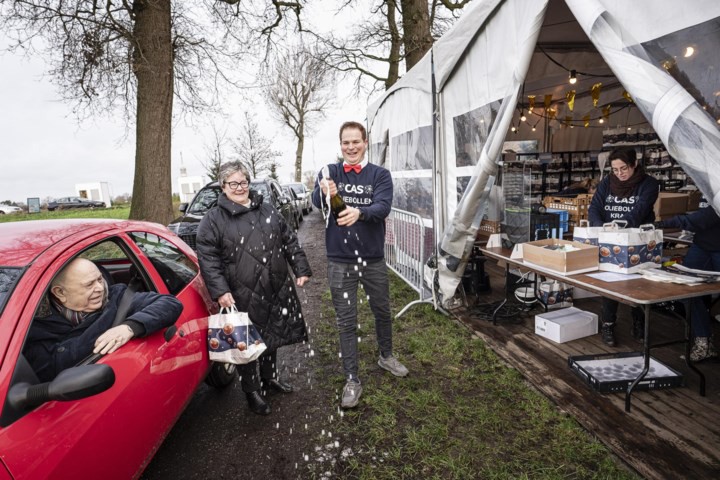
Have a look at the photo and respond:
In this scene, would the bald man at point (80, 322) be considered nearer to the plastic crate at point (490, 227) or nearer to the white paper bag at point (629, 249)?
the white paper bag at point (629, 249)

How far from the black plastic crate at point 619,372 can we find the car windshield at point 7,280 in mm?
3764

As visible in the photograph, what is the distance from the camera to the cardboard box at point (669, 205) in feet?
19.5

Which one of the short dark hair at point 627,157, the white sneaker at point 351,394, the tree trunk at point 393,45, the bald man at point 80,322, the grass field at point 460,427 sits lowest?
the grass field at point 460,427

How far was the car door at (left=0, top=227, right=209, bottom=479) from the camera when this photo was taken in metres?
1.48

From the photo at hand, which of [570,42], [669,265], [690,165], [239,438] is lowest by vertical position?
[239,438]

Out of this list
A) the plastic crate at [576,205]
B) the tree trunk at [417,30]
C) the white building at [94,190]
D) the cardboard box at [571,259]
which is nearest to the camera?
the cardboard box at [571,259]

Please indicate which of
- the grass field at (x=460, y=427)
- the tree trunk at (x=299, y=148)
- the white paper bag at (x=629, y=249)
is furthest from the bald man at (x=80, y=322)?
the tree trunk at (x=299, y=148)

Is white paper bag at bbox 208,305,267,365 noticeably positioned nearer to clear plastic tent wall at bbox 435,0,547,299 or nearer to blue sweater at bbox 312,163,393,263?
blue sweater at bbox 312,163,393,263

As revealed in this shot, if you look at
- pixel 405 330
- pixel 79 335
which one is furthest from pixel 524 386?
pixel 79 335

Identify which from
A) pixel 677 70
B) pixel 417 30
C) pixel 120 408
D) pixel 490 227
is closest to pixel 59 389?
pixel 120 408

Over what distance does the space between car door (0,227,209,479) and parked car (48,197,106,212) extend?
5704 centimetres

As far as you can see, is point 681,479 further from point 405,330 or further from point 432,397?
point 405,330

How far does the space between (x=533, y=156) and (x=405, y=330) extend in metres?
7.04

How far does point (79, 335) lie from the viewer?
6.53 ft
